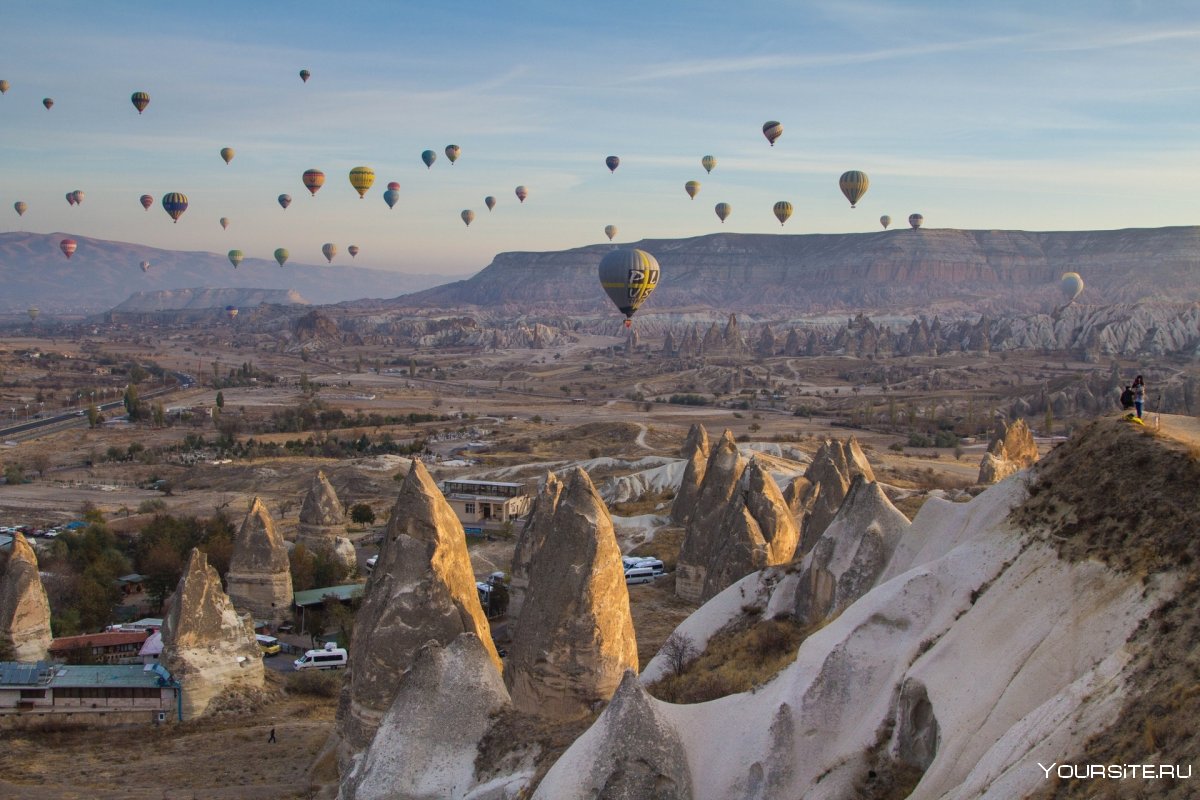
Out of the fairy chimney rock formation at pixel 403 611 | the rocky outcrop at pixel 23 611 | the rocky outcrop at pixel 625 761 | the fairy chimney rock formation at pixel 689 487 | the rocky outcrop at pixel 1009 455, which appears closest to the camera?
the rocky outcrop at pixel 625 761

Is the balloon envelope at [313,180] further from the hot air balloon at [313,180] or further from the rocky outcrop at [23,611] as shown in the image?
the rocky outcrop at [23,611]

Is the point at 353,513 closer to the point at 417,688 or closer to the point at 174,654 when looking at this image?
the point at 174,654

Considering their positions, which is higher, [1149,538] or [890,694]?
[1149,538]

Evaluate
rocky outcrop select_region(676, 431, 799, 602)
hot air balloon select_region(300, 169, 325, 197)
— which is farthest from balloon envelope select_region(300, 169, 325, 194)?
rocky outcrop select_region(676, 431, 799, 602)

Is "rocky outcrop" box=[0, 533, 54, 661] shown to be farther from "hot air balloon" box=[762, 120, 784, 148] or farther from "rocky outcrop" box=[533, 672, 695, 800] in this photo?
"hot air balloon" box=[762, 120, 784, 148]

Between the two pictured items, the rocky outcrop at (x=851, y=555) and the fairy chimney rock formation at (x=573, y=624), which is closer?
the fairy chimney rock formation at (x=573, y=624)

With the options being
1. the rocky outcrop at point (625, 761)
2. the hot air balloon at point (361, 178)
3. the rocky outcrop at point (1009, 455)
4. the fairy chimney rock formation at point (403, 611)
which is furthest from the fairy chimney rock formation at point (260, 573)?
the hot air balloon at point (361, 178)

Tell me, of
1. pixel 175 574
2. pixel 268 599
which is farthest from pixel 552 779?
pixel 175 574
